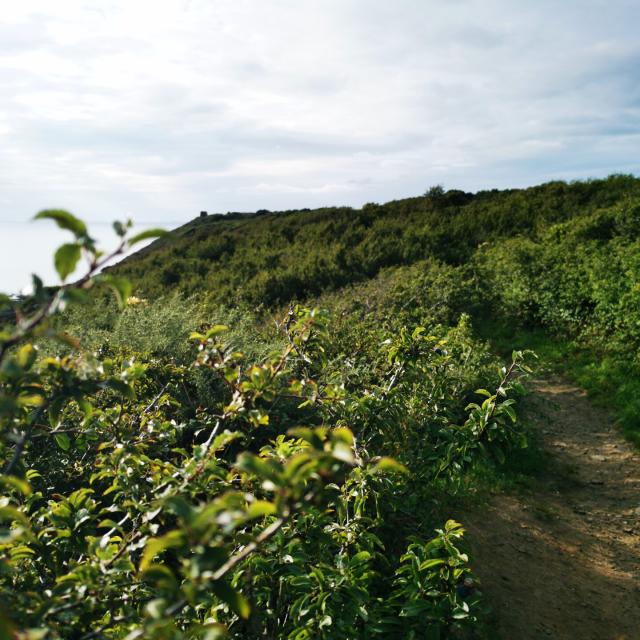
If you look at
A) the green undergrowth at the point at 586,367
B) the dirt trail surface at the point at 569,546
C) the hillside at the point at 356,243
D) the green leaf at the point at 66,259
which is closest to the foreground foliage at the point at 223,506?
the green leaf at the point at 66,259

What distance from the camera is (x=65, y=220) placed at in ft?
3.91

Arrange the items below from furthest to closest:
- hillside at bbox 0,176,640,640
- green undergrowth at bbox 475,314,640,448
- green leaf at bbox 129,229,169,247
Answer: green undergrowth at bbox 475,314,640,448 → hillside at bbox 0,176,640,640 → green leaf at bbox 129,229,169,247

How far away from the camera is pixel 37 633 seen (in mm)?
958

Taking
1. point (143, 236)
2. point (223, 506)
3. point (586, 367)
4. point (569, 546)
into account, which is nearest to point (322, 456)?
point (223, 506)

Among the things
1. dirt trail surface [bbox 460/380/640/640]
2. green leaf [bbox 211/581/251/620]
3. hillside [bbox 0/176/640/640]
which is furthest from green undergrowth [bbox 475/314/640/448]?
A: green leaf [bbox 211/581/251/620]

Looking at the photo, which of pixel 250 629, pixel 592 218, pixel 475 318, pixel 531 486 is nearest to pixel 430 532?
pixel 250 629

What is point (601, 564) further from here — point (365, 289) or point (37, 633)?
point (365, 289)

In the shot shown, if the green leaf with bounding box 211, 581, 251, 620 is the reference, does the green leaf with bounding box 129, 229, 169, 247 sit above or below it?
above

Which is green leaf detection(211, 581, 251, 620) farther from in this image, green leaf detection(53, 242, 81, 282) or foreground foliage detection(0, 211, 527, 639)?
green leaf detection(53, 242, 81, 282)

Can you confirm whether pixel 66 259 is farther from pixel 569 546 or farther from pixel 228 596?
pixel 569 546

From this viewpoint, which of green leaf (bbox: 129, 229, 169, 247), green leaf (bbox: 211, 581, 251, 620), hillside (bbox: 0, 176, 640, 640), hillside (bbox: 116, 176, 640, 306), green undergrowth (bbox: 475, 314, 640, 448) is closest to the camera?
green leaf (bbox: 211, 581, 251, 620)

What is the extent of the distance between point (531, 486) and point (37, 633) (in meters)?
5.00

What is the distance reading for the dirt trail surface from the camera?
11.4 ft

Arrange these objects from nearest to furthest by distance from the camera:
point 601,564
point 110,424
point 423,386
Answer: point 110,424 → point 601,564 → point 423,386
